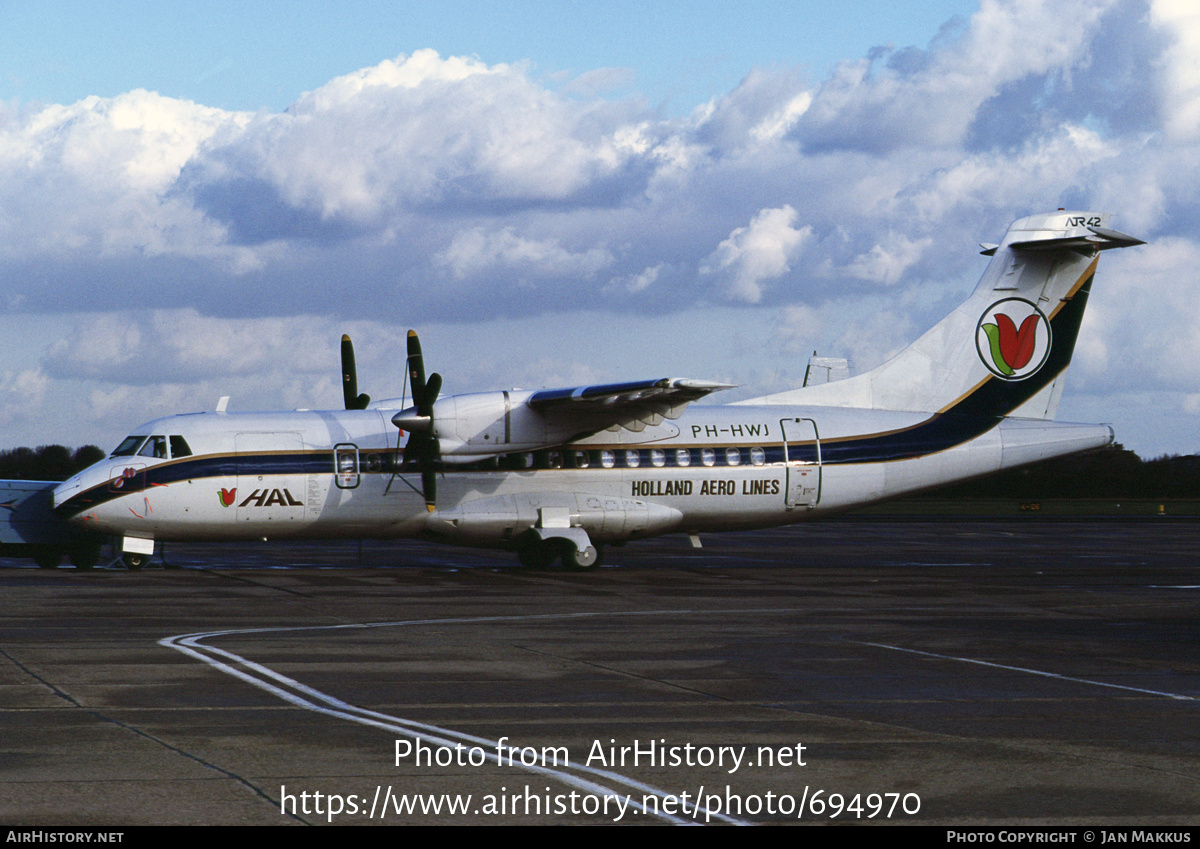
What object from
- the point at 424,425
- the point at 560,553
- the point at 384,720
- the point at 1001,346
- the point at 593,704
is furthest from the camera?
the point at 1001,346

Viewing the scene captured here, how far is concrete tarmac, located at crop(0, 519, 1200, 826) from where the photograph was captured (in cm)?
770

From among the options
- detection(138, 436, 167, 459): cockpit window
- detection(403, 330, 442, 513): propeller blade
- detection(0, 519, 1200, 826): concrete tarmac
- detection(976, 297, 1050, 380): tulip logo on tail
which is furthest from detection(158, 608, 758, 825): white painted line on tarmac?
detection(976, 297, 1050, 380): tulip logo on tail

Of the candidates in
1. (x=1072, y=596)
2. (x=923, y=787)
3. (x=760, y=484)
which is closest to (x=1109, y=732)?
(x=923, y=787)

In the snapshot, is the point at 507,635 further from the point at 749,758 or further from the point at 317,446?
the point at 317,446

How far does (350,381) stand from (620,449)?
7.42 m

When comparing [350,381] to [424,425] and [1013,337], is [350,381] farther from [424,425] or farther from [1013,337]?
[1013,337]

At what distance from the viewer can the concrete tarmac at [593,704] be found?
7699 mm

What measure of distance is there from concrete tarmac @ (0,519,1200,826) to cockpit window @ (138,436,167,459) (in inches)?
152

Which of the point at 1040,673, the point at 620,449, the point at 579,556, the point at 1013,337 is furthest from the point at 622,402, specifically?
the point at 1040,673

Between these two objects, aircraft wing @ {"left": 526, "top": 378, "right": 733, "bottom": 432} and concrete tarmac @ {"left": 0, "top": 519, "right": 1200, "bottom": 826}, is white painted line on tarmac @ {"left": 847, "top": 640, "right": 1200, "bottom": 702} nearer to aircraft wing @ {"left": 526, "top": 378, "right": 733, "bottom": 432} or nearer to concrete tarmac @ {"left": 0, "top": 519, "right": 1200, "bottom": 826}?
concrete tarmac @ {"left": 0, "top": 519, "right": 1200, "bottom": 826}

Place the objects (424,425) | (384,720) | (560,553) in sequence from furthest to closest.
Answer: (560,553)
(424,425)
(384,720)

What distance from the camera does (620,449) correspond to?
30.4 meters
